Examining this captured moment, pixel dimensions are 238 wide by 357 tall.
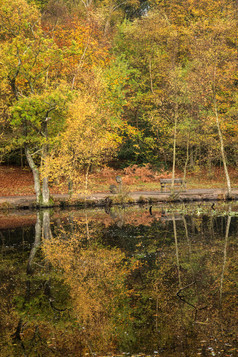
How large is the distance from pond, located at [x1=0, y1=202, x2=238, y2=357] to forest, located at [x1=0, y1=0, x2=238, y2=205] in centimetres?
968

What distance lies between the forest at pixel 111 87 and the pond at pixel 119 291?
31.8 feet

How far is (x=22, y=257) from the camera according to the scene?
13938mm

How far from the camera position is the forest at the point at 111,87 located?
26891 mm

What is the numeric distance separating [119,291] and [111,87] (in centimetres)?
2815

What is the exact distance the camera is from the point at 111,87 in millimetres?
36250

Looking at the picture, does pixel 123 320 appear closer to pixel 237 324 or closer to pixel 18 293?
pixel 237 324

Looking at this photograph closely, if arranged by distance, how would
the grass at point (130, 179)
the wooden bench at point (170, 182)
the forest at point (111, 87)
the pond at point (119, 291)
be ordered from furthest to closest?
the grass at point (130, 179)
the wooden bench at point (170, 182)
the forest at point (111, 87)
the pond at point (119, 291)

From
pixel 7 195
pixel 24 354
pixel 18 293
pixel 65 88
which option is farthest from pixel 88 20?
pixel 24 354

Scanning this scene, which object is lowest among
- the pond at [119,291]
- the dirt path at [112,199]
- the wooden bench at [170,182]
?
the pond at [119,291]

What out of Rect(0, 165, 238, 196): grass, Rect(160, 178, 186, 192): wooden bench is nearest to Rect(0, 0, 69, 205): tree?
Rect(0, 165, 238, 196): grass

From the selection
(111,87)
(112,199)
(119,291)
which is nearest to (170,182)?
(112,199)

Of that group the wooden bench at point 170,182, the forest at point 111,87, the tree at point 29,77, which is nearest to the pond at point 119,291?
the tree at point 29,77

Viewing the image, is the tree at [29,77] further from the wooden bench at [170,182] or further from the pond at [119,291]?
the pond at [119,291]

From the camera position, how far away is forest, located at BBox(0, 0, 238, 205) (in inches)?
1059
